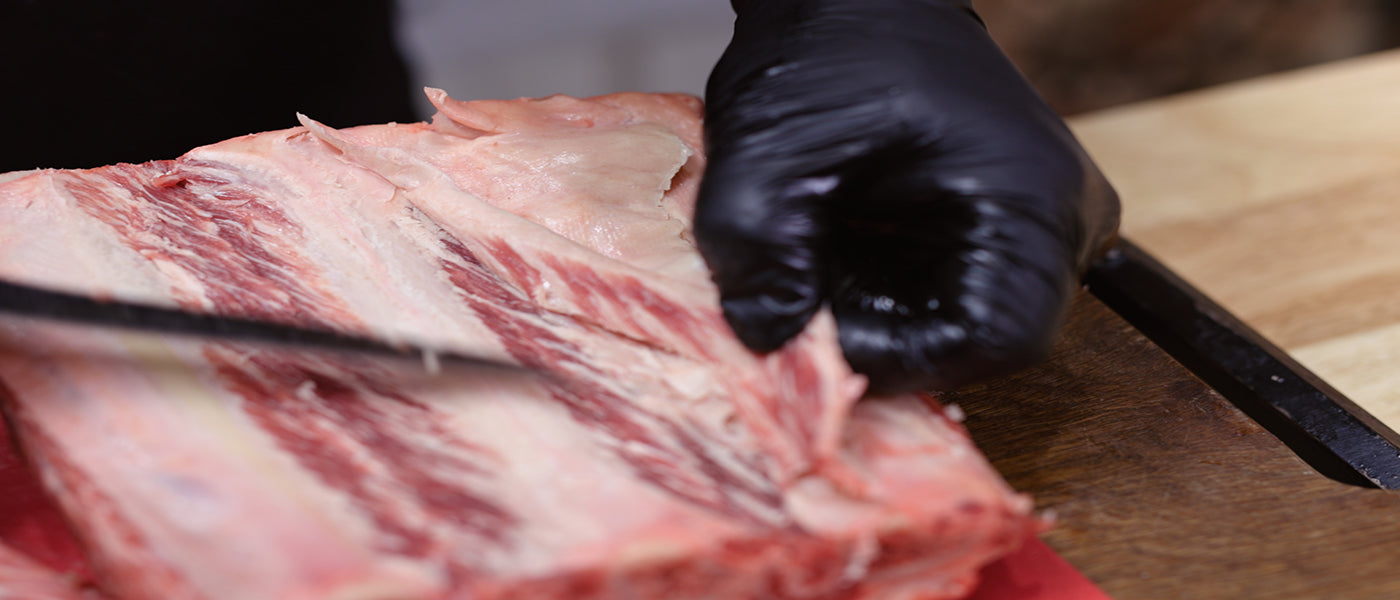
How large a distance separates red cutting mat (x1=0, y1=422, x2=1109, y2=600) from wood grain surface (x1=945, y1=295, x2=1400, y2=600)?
38 mm

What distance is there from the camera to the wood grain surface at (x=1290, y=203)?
2.33 meters

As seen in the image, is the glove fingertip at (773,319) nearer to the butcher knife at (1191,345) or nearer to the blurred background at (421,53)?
the butcher knife at (1191,345)

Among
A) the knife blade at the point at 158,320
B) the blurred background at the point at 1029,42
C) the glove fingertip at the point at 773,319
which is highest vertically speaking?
the knife blade at the point at 158,320

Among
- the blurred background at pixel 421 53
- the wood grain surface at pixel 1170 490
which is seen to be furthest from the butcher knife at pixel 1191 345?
the blurred background at pixel 421 53

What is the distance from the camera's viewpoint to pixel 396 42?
8.71 ft

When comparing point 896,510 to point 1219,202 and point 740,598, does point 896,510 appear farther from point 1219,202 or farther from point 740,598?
point 1219,202

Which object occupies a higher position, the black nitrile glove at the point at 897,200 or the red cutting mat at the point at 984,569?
the black nitrile glove at the point at 897,200

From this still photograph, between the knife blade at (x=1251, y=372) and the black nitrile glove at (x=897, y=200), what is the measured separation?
1.57 ft

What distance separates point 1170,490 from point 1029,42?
384 cm

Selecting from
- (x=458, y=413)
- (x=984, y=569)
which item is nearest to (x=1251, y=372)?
(x=984, y=569)

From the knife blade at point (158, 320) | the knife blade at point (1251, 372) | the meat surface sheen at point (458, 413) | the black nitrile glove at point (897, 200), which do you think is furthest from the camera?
the knife blade at point (1251, 372)

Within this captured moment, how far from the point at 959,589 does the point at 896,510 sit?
19cm

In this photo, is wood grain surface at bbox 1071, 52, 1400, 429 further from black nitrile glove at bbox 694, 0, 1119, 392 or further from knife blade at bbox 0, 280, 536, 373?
knife blade at bbox 0, 280, 536, 373

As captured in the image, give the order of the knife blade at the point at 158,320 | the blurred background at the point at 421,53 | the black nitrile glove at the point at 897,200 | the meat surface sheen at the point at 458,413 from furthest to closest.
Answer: the blurred background at the point at 421,53
the black nitrile glove at the point at 897,200
the knife blade at the point at 158,320
the meat surface sheen at the point at 458,413
